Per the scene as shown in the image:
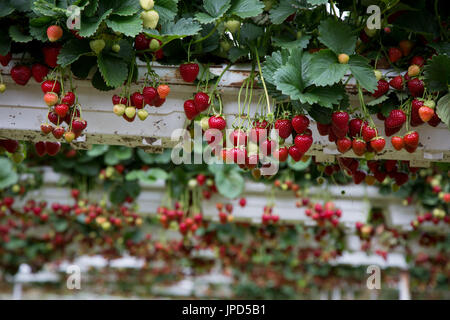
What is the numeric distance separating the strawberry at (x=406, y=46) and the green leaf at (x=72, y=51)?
75cm

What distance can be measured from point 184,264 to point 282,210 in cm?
265

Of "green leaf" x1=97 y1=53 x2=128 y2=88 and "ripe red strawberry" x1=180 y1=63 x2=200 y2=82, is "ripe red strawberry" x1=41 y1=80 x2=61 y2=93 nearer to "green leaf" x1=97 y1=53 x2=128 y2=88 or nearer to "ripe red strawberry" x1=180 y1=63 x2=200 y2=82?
"green leaf" x1=97 y1=53 x2=128 y2=88

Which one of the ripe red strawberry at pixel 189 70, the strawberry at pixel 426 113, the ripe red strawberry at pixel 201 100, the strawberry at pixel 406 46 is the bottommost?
the strawberry at pixel 426 113

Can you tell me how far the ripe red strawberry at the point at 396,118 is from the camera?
3.32 ft

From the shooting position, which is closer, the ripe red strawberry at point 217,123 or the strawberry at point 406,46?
the ripe red strawberry at point 217,123

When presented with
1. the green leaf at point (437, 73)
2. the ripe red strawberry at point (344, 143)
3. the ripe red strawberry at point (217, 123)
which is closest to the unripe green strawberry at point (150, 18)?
the ripe red strawberry at point (217, 123)

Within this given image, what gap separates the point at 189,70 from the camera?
3.44ft

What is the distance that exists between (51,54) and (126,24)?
25cm

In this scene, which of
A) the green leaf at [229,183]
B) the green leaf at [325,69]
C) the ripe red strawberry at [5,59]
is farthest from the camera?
the green leaf at [229,183]

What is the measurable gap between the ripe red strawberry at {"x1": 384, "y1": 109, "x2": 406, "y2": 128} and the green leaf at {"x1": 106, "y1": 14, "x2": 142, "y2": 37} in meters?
0.59

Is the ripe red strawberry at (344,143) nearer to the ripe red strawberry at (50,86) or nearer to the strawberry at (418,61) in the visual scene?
the strawberry at (418,61)

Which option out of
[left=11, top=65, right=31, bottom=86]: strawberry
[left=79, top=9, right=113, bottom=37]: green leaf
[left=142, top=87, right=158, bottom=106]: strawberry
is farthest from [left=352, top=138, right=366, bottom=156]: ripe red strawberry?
[left=11, top=65, right=31, bottom=86]: strawberry
